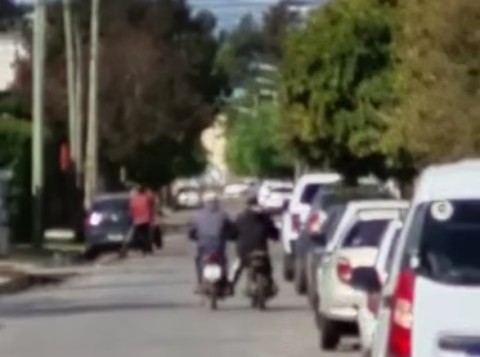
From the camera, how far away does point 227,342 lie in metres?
26.9

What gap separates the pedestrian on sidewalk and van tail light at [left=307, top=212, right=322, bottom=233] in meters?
18.2

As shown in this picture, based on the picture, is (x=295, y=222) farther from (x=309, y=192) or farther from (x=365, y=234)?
(x=365, y=234)

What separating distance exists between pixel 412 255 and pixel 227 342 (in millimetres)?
14011

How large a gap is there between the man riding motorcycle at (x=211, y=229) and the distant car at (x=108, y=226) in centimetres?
2156

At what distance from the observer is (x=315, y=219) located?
34438 millimetres

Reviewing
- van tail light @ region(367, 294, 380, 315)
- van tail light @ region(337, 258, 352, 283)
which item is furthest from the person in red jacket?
van tail light @ region(367, 294, 380, 315)

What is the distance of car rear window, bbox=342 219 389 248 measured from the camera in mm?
24906

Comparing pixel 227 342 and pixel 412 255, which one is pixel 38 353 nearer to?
pixel 227 342

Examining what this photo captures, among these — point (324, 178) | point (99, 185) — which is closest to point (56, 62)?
point (99, 185)

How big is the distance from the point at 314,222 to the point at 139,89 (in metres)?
47.4

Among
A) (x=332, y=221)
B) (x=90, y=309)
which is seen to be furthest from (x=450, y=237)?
(x=90, y=309)

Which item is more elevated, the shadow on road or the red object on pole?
the red object on pole

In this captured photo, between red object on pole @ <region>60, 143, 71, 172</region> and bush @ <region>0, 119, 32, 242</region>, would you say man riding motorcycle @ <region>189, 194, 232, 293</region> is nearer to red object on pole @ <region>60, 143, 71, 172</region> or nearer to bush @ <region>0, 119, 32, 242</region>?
bush @ <region>0, 119, 32, 242</region>

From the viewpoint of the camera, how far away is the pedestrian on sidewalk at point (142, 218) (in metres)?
53.2
